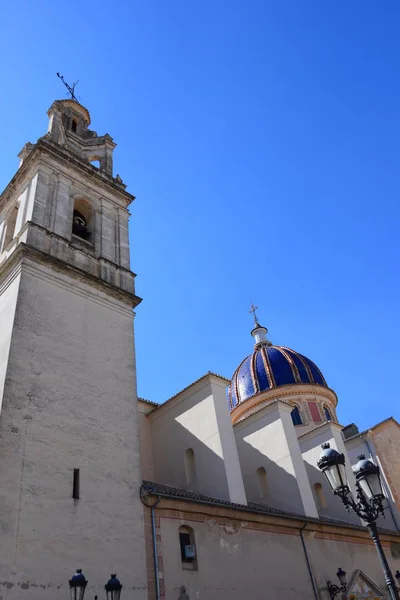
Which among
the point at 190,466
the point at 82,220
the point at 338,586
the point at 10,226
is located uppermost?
the point at 82,220

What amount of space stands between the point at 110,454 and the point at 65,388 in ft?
5.93

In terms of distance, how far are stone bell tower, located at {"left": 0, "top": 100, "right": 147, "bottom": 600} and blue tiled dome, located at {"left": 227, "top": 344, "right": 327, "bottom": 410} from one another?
16.0 m

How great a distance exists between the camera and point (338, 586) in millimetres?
14656

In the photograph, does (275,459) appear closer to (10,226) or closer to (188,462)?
(188,462)

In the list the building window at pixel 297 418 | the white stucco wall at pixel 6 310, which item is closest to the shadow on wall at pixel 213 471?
the white stucco wall at pixel 6 310

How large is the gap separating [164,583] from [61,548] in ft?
8.07

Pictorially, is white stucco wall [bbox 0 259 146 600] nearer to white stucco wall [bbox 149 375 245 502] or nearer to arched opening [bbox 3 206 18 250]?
white stucco wall [bbox 149 375 245 502]

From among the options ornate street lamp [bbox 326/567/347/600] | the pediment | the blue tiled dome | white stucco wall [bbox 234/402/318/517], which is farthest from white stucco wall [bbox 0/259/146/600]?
the blue tiled dome

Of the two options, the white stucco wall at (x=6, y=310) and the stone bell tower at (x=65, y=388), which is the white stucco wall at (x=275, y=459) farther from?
the white stucco wall at (x=6, y=310)

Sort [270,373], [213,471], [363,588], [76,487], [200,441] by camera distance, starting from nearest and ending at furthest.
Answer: [76,487], [213,471], [200,441], [363,588], [270,373]

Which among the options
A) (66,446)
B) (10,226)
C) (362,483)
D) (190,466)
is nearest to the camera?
(362,483)

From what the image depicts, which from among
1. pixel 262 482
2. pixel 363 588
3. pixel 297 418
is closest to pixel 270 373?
pixel 297 418

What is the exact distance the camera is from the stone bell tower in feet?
31.2

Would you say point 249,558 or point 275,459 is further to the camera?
point 275,459
